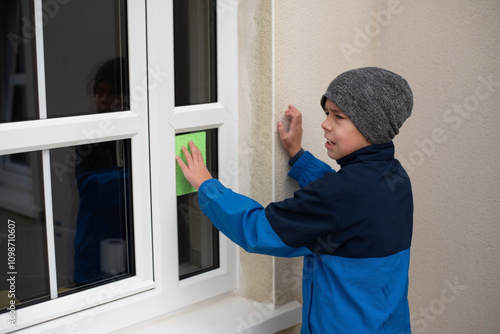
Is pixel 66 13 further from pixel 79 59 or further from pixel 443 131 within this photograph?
pixel 443 131

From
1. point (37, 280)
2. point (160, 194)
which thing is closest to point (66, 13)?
point (160, 194)

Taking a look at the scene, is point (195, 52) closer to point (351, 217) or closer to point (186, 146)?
point (186, 146)

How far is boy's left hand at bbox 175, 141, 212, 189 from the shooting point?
1456mm

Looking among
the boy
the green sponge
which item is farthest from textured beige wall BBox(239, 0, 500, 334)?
the boy

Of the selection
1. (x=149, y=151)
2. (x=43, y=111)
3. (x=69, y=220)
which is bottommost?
(x=69, y=220)

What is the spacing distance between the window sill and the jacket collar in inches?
21.7

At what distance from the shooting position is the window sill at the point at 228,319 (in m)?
1.55

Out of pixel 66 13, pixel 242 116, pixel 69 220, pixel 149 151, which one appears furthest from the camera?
pixel 242 116

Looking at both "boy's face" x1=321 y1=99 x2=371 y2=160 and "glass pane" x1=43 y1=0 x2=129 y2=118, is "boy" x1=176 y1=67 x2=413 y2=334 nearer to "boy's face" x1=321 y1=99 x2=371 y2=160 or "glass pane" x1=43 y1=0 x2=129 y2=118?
"boy's face" x1=321 y1=99 x2=371 y2=160

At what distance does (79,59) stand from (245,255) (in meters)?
0.76

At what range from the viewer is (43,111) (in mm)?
1286

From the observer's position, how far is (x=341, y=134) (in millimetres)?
1402

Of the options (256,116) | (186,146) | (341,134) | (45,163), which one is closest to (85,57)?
(45,163)

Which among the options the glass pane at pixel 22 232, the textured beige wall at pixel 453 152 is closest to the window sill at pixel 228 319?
the glass pane at pixel 22 232
